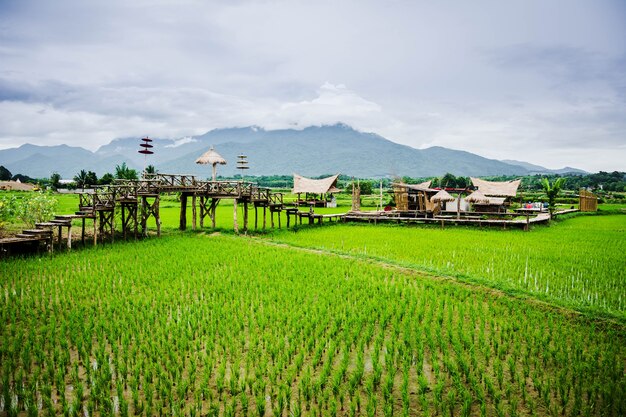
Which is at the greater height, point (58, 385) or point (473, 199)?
point (473, 199)

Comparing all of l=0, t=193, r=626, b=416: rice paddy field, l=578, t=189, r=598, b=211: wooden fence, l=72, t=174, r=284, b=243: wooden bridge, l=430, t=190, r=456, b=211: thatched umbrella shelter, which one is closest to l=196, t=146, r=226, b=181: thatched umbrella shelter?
l=72, t=174, r=284, b=243: wooden bridge

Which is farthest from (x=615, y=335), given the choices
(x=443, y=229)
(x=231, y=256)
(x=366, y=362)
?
(x=443, y=229)

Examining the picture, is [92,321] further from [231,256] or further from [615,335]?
[615,335]

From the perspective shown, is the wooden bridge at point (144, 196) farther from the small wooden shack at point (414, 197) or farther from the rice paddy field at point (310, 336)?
the small wooden shack at point (414, 197)

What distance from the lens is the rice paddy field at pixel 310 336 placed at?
17.9ft

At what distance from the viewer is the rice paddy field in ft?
17.9

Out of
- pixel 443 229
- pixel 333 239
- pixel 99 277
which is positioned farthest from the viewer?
pixel 443 229

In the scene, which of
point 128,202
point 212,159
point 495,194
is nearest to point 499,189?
point 495,194

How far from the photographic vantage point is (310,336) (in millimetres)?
7539

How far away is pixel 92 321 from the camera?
26.5ft

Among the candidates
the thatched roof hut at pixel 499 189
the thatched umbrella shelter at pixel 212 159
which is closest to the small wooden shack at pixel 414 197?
the thatched roof hut at pixel 499 189

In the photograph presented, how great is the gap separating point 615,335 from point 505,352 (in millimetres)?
2466

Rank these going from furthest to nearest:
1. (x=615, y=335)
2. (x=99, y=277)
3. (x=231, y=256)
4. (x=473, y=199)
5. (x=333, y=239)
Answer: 1. (x=473, y=199)
2. (x=333, y=239)
3. (x=231, y=256)
4. (x=99, y=277)
5. (x=615, y=335)

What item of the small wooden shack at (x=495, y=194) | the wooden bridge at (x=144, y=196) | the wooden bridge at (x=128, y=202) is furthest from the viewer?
the small wooden shack at (x=495, y=194)
